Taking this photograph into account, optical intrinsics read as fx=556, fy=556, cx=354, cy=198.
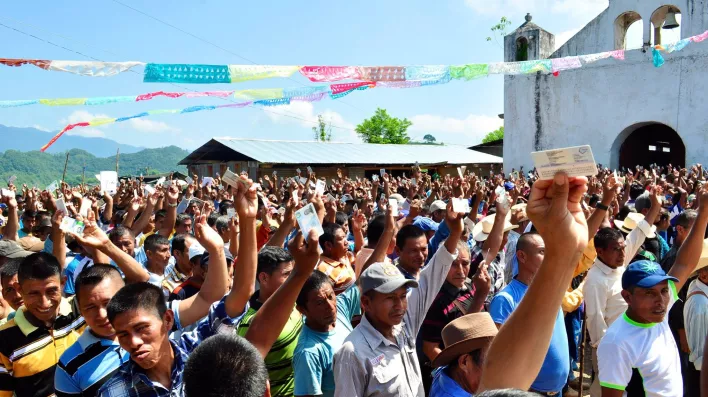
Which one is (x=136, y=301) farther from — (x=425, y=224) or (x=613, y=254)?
(x=425, y=224)

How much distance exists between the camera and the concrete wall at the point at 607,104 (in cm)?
2075

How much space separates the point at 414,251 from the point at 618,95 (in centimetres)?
2150

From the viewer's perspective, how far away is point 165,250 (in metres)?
4.84

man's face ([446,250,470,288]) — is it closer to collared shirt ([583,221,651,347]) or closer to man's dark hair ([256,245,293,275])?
collared shirt ([583,221,651,347])

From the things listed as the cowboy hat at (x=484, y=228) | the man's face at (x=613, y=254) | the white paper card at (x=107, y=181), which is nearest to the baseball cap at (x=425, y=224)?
the cowboy hat at (x=484, y=228)

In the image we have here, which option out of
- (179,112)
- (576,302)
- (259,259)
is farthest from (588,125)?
(259,259)

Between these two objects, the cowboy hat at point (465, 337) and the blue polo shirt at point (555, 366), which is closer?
the cowboy hat at point (465, 337)

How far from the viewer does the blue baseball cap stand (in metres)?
3.20

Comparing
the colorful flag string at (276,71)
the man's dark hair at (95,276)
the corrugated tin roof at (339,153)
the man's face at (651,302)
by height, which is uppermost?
the colorful flag string at (276,71)

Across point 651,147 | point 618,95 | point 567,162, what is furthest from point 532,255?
point 651,147

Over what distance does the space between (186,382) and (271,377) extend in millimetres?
1525

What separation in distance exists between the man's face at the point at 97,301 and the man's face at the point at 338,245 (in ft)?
6.44

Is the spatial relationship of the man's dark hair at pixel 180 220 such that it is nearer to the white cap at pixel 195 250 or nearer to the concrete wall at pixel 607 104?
the white cap at pixel 195 250

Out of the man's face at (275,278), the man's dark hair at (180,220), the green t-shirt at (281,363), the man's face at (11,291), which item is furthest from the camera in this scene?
the man's dark hair at (180,220)
